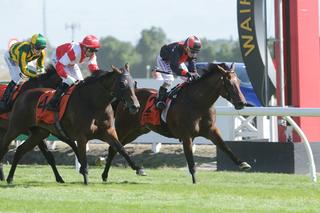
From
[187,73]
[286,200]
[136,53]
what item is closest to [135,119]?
[187,73]

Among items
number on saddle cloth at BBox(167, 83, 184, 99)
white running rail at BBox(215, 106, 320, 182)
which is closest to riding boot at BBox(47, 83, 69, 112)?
number on saddle cloth at BBox(167, 83, 184, 99)

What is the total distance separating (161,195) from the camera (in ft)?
34.3

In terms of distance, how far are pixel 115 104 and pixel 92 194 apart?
10.3 ft

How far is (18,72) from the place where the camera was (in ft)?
46.0

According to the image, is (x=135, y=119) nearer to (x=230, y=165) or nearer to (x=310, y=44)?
(x=230, y=165)

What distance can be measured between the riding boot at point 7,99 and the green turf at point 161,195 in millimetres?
1049

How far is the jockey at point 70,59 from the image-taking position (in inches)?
483

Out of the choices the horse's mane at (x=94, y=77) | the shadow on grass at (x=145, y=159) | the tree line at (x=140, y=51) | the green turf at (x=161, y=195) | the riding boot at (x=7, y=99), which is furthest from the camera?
the tree line at (x=140, y=51)

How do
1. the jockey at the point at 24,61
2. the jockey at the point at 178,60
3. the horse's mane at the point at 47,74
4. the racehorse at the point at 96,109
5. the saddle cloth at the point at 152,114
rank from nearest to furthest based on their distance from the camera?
the racehorse at the point at 96,109 → the jockey at the point at 178,60 → the saddle cloth at the point at 152,114 → the jockey at the point at 24,61 → the horse's mane at the point at 47,74

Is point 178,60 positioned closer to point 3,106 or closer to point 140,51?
point 3,106

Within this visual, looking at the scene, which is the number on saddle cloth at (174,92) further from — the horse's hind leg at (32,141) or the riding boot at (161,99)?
the horse's hind leg at (32,141)

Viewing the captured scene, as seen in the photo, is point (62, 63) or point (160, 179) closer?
point (62, 63)

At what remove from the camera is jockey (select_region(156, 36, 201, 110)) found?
12742 millimetres

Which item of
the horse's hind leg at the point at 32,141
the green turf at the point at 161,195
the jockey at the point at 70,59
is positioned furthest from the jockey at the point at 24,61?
the green turf at the point at 161,195
